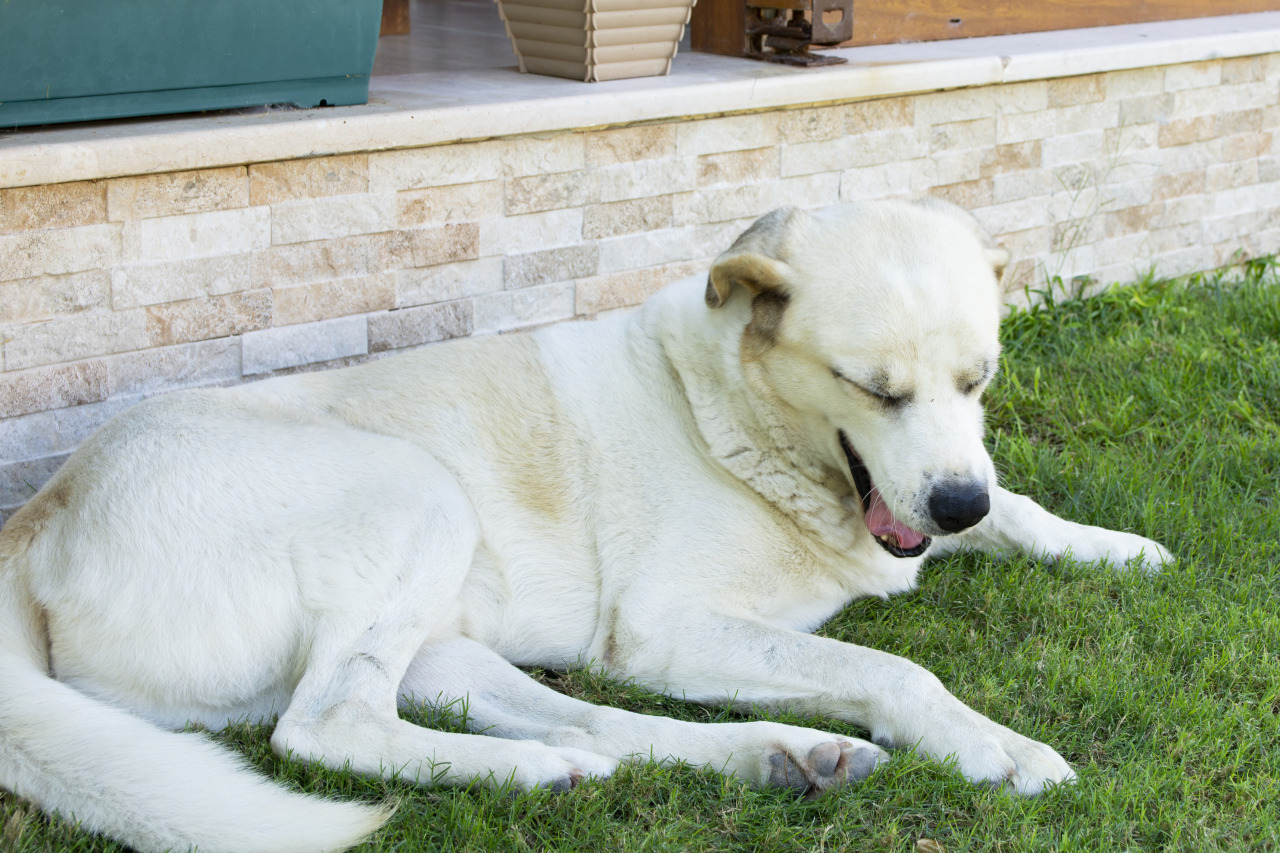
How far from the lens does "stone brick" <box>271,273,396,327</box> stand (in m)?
3.51

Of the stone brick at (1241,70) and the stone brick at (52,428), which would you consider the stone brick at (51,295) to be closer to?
the stone brick at (52,428)

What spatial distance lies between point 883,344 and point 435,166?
1678mm

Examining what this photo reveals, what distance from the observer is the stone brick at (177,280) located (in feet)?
10.6

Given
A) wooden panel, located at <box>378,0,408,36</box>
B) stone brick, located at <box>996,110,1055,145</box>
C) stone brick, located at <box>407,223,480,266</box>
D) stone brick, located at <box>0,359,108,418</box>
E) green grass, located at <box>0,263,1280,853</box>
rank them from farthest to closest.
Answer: wooden panel, located at <box>378,0,408,36</box> < stone brick, located at <box>996,110,1055,145</box> < stone brick, located at <box>407,223,480,266</box> < stone brick, located at <box>0,359,108,418</box> < green grass, located at <box>0,263,1280,853</box>

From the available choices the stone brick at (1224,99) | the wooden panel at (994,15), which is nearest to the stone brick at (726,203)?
the wooden panel at (994,15)

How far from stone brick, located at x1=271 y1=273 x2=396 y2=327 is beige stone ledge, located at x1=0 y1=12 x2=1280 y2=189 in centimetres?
37

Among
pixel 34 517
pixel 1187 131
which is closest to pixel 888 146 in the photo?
pixel 1187 131

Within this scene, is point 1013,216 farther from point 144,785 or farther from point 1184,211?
point 144,785

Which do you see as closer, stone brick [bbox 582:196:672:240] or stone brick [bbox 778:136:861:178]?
stone brick [bbox 582:196:672:240]

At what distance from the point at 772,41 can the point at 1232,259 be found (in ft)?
8.62

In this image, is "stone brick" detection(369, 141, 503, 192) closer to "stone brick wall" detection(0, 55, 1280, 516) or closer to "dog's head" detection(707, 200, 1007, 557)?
"stone brick wall" detection(0, 55, 1280, 516)

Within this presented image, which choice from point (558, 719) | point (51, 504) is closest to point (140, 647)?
point (51, 504)

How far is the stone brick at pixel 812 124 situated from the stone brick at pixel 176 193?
1.93 metres

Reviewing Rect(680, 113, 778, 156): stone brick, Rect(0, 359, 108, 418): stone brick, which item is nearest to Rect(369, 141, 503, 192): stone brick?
Rect(680, 113, 778, 156): stone brick
